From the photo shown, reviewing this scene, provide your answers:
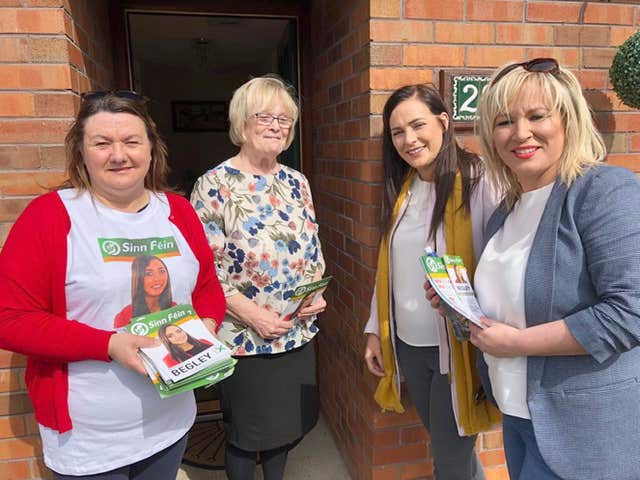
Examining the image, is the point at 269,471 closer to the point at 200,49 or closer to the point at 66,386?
the point at 66,386

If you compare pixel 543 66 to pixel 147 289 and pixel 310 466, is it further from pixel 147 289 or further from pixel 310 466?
pixel 310 466

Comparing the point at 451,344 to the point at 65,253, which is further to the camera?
the point at 451,344

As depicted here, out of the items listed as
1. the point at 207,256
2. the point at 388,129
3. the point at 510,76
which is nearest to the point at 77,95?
the point at 207,256

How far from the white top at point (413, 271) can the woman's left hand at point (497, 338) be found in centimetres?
43

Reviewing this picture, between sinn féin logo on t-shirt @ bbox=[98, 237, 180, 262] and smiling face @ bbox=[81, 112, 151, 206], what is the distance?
0.51 feet

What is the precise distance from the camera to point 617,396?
4.34 ft

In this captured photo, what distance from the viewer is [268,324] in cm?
209

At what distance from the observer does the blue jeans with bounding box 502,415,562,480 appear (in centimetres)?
144

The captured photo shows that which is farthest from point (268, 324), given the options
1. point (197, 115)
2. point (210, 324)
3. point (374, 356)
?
point (197, 115)

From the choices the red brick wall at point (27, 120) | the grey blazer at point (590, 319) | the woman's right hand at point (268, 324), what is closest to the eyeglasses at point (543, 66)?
the grey blazer at point (590, 319)

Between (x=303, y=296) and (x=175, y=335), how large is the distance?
611mm

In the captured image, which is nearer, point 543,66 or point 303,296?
point 543,66

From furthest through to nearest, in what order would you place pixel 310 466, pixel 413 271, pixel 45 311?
pixel 310 466, pixel 413 271, pixel 45 311

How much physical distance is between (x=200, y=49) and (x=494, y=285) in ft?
16.7
